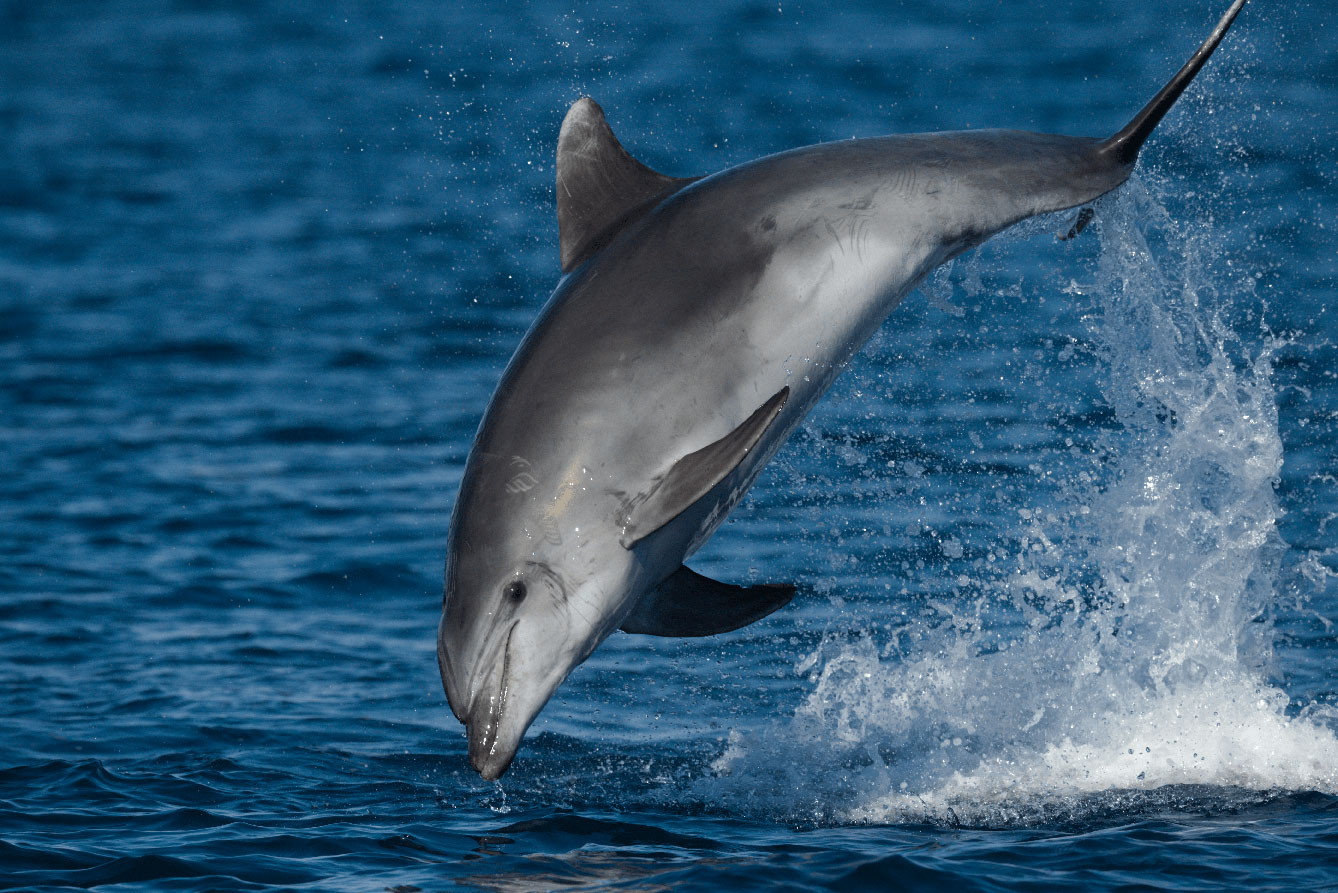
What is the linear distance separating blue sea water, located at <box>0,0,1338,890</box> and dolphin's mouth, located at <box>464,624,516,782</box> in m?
0.56

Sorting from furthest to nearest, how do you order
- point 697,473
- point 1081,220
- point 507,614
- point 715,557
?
point 715,557 → point 1081,220 → point 507,614 → point 697,473

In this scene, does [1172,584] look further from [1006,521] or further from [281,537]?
[281,537]

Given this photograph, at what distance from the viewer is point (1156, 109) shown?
8.12m

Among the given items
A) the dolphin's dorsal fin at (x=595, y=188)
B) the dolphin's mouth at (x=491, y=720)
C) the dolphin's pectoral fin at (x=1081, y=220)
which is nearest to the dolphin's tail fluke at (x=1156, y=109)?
the dolphin's pectoral fin at (x=1081, y=220)

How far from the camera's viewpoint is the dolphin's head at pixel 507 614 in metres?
7.30

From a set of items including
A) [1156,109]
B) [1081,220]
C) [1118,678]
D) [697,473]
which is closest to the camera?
[697,473]

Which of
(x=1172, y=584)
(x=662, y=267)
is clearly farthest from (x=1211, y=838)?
(x=662, y=267)

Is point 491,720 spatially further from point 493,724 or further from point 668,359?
point 668,359

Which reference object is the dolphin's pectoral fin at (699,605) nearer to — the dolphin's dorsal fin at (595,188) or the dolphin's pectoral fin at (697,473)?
the dolphin's pectoral fin at (697,473)

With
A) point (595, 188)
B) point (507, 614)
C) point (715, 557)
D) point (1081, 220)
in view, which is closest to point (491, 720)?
point (507, 614)

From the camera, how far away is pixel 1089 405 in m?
16.7

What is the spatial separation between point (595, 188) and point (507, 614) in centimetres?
216

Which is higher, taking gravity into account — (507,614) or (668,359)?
(668,359)

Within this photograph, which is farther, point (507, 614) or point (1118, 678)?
point (1118, 678)
